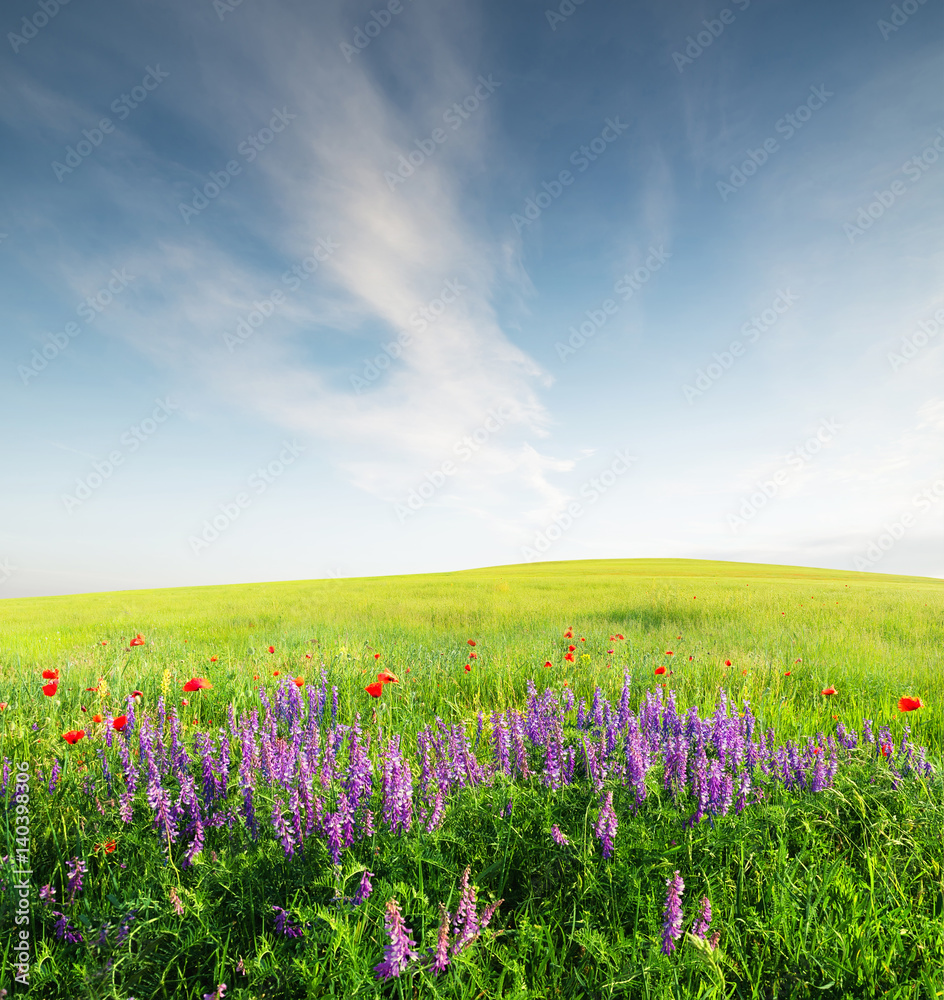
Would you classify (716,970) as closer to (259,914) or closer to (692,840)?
(692,840)

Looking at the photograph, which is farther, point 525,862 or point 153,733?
point 153,733

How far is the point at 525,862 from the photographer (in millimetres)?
2443

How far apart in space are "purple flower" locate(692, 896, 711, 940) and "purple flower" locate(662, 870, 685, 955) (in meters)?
0.10

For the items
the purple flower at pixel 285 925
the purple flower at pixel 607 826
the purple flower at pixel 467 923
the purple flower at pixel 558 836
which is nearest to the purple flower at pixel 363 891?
the purple flower at pixel 285 925

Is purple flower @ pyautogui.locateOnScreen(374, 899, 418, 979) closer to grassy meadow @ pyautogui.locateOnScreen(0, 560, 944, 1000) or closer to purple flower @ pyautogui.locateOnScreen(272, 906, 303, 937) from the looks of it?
grassy meadow @ pyautogui.locateOnScreen(0, 560, 944, 1000)

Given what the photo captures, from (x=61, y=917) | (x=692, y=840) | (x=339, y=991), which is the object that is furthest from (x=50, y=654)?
(x=692, y=840)

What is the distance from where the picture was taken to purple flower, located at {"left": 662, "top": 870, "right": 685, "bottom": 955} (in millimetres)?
1812

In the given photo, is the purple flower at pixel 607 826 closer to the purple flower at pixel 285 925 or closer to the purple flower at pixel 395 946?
the purple flower at pixel 395 946

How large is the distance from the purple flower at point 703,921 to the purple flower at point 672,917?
0.33ft

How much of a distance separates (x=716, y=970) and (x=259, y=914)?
181cm

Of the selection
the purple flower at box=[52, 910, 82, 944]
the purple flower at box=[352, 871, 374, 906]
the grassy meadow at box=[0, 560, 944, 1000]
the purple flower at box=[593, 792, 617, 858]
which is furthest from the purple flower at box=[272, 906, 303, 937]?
the purple flower at box=[593, 792, 617, 858]

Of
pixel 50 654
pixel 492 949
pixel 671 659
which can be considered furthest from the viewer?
pixel 50 654

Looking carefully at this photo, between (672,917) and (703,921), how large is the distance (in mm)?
281

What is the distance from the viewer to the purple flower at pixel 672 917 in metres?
1.81
